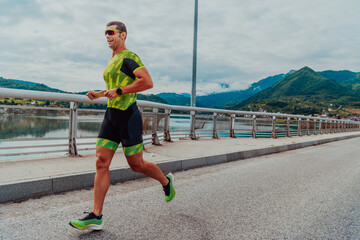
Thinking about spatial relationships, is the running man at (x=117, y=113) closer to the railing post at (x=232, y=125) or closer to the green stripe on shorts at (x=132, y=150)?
the green stripe on shorts at (x=132, y=150)

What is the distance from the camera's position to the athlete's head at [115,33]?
3039mm

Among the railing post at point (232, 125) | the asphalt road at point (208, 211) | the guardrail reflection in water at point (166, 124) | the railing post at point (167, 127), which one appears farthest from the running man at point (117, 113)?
the railing post at point (232, 125)

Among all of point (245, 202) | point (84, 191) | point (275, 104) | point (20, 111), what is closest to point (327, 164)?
point (245, 202)

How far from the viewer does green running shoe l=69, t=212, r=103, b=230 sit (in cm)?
277

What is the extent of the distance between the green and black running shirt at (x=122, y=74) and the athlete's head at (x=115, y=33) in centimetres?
16

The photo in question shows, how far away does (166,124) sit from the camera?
9859 mm

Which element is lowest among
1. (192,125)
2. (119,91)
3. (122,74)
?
(192,125)

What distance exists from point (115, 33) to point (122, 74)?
46cm

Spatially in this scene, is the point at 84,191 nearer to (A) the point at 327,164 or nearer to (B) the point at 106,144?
(B) the point at 106,144

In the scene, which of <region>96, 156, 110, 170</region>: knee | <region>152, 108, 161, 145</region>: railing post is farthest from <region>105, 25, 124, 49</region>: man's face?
<region>152, 108, 161, 145</region>: railing post

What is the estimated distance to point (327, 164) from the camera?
25.8 ft

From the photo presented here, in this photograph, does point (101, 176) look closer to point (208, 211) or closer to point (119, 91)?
point (119, 91)

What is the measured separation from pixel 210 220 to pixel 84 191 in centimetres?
205

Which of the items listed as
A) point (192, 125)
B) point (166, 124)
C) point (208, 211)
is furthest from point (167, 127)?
point (208, 211)
